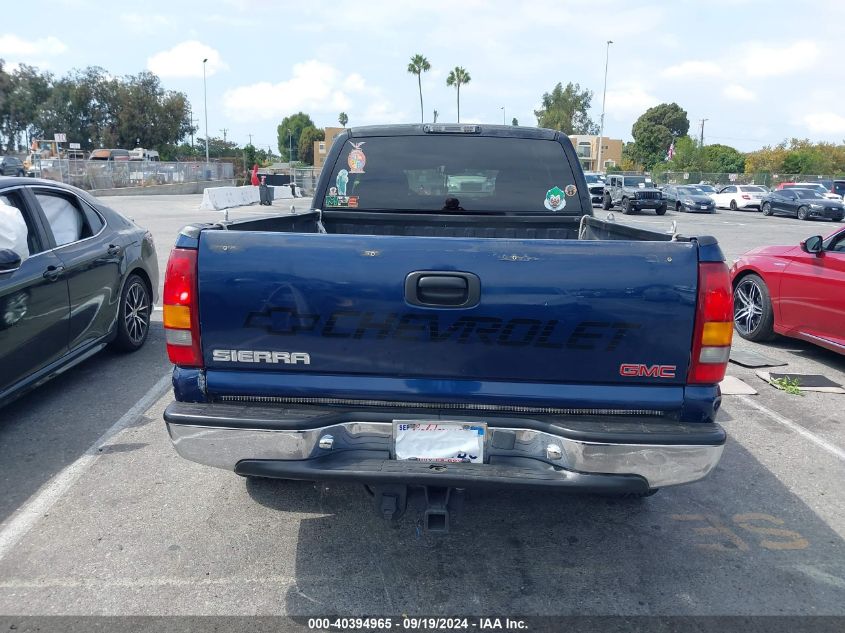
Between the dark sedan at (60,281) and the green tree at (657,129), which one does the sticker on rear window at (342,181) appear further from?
the green tree at (657,129)

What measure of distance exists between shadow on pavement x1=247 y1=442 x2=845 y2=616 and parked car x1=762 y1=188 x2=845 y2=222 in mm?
31852

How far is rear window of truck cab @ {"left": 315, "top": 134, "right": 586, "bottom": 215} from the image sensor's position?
4.55m

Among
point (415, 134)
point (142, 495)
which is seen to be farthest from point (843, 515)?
point (142, 495)

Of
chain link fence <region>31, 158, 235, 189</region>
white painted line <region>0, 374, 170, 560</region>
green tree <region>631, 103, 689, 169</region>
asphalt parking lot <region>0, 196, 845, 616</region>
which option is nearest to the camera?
asphalt parking lot <region>0, 196, 845, 616</region>

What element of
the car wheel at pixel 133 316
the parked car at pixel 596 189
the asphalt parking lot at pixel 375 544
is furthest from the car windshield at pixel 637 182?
A: the asphalt parking lot at pixel 375 544

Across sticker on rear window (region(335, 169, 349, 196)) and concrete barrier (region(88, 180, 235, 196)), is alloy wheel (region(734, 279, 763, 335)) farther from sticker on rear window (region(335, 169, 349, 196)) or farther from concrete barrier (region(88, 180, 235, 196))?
concrete barrier (region(88, 180, 235, 196))

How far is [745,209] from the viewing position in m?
37.2

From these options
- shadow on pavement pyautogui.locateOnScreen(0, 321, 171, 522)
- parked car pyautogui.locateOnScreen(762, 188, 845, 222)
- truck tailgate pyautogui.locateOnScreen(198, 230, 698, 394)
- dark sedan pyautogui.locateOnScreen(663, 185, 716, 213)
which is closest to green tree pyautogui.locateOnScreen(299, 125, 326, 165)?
dark sedan pyautogui.locateOnScreen(663, 185, 716, 213)

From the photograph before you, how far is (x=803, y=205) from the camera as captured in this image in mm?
31531

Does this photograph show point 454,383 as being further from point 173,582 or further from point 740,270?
point 740,270

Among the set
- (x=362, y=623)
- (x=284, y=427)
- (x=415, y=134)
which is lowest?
(x=362, y=623)

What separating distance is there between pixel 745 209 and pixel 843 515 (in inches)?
1474

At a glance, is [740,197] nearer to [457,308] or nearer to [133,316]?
[133,316]

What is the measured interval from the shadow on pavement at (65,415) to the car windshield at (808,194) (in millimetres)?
33686
